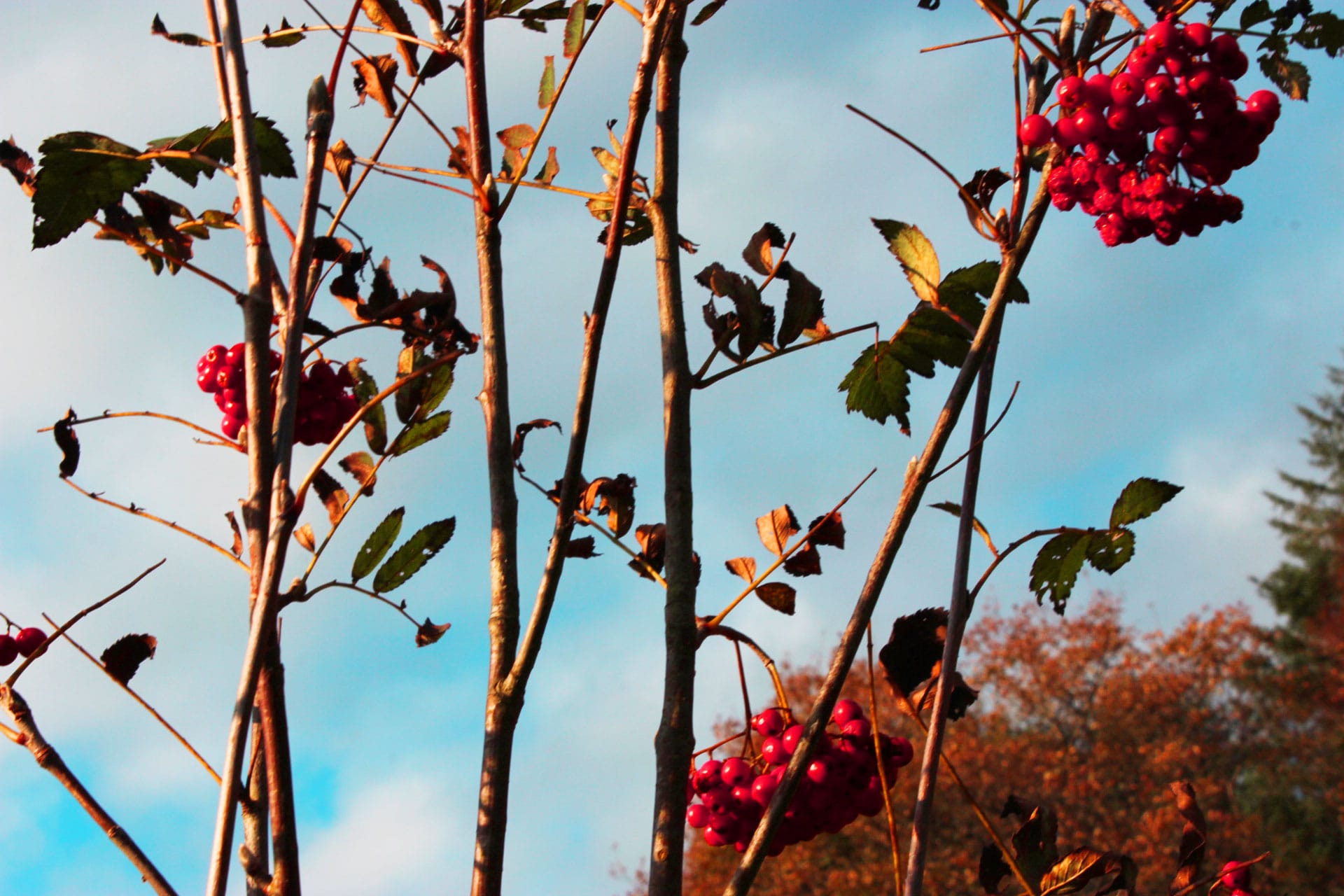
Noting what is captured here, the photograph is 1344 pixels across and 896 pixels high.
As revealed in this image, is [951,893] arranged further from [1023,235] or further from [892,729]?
[1023,235]

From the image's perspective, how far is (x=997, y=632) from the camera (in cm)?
1717

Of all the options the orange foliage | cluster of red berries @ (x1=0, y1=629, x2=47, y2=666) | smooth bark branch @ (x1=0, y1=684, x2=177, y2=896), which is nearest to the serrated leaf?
smooth bark branch @ (x1=0, y1=684, x2=177, y2=896)

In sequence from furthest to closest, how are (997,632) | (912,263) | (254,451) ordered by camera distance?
(997,632) < (912,263) < (254,451)

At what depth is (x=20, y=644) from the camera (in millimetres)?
1085

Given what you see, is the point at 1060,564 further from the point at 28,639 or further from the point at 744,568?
the point at 28,639

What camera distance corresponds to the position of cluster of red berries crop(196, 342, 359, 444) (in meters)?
1.09

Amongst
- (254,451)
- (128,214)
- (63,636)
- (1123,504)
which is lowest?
(1123,504)

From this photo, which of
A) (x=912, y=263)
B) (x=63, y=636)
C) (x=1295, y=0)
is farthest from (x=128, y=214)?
(x=1295, y=0)

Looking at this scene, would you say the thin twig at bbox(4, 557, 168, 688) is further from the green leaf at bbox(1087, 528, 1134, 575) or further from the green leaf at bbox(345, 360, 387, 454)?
the green leaf at bbox(1087, 528, 1134, 575)

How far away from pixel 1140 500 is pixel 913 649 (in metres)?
0.25

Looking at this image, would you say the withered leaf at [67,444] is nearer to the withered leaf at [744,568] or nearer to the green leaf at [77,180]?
the green leaf at [77,180]

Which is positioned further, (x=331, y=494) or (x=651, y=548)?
(x=331, y=494)

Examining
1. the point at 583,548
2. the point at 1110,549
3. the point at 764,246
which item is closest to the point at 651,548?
the point at 583,548

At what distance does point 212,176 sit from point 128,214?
0.27 ft
